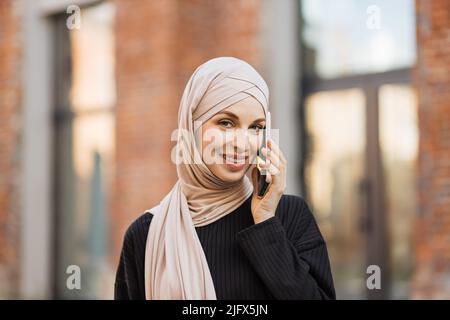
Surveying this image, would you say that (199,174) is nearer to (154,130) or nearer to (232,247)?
(232,247)

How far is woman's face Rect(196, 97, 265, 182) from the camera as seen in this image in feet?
5.75

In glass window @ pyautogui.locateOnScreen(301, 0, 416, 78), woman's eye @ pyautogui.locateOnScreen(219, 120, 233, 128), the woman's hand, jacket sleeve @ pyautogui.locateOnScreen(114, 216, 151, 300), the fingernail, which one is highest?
glass window @ pyautogui.locateOnScreen(301, 0, 416, 78)

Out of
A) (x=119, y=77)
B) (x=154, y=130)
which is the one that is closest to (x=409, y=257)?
(x=154, y=130)

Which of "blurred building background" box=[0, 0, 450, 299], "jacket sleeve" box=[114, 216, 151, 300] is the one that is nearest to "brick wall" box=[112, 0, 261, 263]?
"blurred building background" box=[0, 0, 450, 299]

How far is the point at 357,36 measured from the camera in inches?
235

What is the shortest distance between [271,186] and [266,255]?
169mm

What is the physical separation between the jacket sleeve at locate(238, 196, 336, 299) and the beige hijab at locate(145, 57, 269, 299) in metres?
0.12

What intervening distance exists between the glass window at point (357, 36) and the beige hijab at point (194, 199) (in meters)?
3.83

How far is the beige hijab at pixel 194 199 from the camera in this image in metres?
1.77

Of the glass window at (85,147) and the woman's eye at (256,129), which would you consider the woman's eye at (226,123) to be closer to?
the woman's eye at (256,129)

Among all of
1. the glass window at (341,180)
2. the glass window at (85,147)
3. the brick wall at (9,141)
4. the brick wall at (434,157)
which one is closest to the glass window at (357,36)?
the glass window at (341,180)

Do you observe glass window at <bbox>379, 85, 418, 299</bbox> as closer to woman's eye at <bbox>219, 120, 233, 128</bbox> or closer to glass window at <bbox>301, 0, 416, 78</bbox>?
glass window at <bbox>301, 0, 416, 78</bbox>

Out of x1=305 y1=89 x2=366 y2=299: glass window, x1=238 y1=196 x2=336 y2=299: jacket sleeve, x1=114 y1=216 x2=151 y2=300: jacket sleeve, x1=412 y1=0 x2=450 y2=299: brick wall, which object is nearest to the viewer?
x1=238 y1=196 x2=336 y2=299: jacket sleeve

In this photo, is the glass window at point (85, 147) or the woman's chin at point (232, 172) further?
the glass window at point (85, 147)
